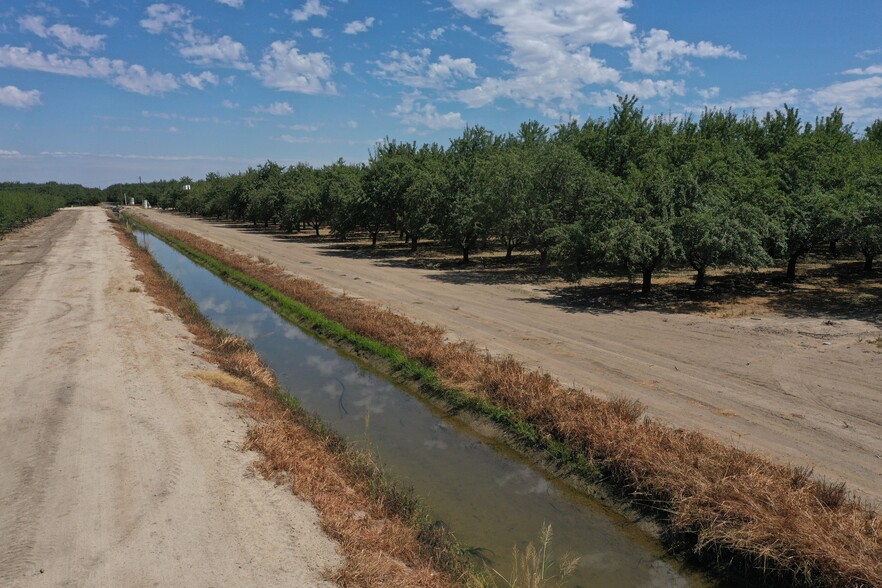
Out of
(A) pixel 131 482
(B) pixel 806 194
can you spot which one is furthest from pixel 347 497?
(B) pixel 806 194

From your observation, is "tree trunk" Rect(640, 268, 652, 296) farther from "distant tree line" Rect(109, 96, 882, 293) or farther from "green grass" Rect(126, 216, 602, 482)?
"green grass" Rect(126, 216, 602, 482)

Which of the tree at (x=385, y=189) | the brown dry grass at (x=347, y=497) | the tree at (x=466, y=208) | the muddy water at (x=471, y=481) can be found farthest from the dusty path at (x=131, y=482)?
the tree at (x=385, y=189)

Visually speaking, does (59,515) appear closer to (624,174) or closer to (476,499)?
(476,499)

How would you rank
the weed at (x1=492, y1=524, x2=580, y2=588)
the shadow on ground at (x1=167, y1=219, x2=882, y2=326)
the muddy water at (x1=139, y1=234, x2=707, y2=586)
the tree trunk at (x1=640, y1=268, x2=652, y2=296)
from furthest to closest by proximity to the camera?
the tree trunk at (x1=640, y1=268, x2=652, y2=296)
the shadow on ground at (x1=167, y1=219, x2=882, y2=326)
the muddy water at (x1=139, y1=234, x2=707, y2=586)
the weed at (x1=492, y1=524, x2=580, y2=588)

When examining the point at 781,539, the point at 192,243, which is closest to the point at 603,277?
the point at 781,539

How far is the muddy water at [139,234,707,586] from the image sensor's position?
7.66m

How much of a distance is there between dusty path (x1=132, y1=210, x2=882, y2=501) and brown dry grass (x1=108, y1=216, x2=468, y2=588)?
6.14 meters

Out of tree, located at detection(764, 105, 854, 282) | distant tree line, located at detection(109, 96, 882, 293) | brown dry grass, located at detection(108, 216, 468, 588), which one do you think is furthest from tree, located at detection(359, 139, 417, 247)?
A: brown dry grass, located at detection(108, 216, 468, 588)

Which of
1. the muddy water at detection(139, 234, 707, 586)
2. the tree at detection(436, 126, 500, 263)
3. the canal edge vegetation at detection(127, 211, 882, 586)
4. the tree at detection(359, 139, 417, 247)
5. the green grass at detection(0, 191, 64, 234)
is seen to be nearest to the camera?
the canal edge vegetation at detection(127, 211, 882, 586)

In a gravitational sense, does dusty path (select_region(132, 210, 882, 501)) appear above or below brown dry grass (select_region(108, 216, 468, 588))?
above

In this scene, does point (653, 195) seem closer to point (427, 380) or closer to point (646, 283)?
point (646, 283)

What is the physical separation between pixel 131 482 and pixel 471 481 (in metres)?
5.62

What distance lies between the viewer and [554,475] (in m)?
10.0

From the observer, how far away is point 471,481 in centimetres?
986
